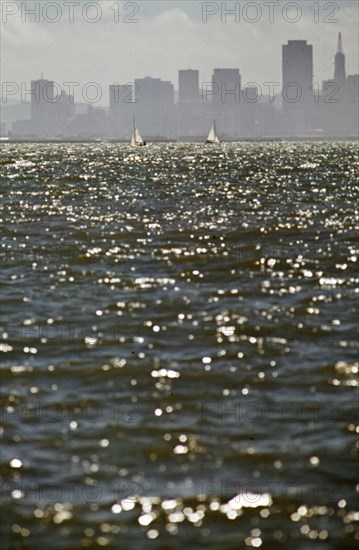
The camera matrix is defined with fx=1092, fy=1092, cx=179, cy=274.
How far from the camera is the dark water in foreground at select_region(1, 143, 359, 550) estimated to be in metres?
13.0

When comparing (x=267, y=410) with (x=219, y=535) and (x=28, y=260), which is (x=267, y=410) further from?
(x=28, y=260)

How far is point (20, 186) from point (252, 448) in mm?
62984

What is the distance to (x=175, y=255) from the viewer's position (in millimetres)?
34156

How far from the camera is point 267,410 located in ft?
55.4

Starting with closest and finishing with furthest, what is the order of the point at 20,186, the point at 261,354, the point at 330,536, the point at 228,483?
the point at 330,536
the point at 228,483
the point at 261,354
the point at 20,186

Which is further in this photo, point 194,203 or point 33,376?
point 194,203

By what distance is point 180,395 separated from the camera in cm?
1767

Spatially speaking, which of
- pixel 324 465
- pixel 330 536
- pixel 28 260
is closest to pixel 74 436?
pixel 324 465

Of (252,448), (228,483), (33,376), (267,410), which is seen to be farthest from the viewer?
(33,376)

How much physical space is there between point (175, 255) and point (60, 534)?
21.9m

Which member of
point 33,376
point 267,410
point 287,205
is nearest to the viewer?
point 267,410

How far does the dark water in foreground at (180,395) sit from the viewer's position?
1300 cm

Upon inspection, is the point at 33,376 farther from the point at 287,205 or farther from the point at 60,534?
the point at 287,205

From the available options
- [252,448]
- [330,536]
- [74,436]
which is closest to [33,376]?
[74,436]
